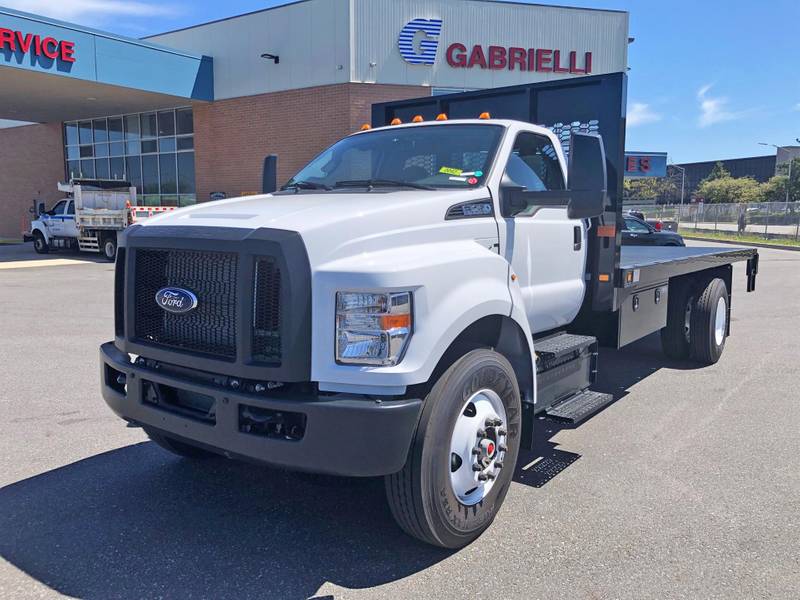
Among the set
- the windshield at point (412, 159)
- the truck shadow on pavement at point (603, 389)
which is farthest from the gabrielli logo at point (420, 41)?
the windshield at point (412, 159)

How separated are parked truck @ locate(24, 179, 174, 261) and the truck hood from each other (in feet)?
57.2

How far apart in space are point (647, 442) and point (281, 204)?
11.0ft

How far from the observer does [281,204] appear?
3.65m

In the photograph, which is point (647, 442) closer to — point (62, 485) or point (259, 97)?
point (62, 485)

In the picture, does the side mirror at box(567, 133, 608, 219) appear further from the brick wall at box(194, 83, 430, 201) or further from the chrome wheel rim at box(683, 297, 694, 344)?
the brick wall at box(194, 83, 430, 201)

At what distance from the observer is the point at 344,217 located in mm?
3133

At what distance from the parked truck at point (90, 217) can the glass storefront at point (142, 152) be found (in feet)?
7.92

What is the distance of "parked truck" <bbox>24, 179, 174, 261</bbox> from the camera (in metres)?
21.2

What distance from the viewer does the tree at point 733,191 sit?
235 ft

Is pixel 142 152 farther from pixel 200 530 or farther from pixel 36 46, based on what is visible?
pixel 200 530

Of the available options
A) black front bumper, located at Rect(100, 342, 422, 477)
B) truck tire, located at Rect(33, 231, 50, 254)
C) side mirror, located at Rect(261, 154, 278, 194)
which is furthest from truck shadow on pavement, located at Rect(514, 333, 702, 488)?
truck tire, located at Rect(33, 231, 50, 254)

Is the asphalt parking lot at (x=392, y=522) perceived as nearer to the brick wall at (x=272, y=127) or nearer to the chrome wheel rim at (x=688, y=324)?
the chrome wheel rim at (x=688, y=324)

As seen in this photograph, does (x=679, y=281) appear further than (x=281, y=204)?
Yes

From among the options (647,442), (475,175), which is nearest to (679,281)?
(647,442)
